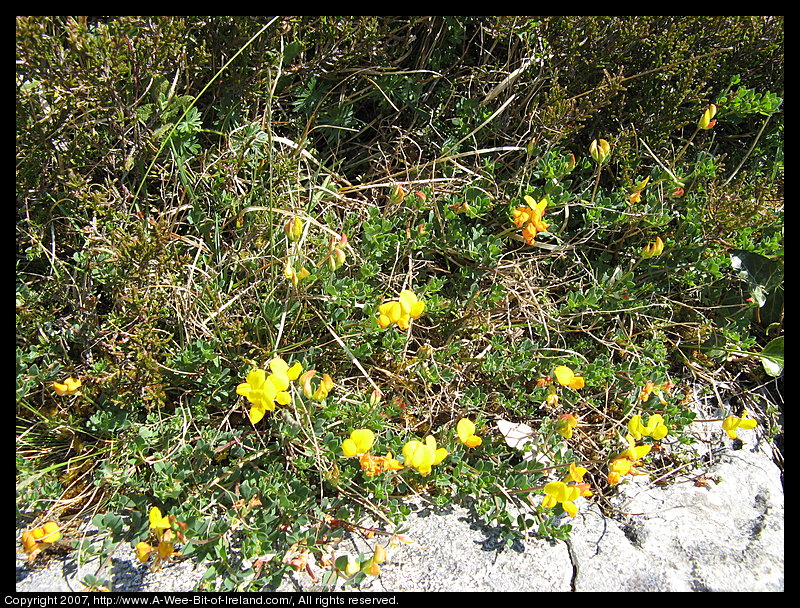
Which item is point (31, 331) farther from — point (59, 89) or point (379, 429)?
point (379, 429)

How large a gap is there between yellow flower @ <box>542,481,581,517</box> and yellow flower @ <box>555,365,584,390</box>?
0.43 m

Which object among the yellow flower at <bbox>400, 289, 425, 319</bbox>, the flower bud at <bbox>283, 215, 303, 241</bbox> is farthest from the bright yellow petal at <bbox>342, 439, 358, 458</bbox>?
the flower bud at <bbox>283, 215, 303, 241</bbox>

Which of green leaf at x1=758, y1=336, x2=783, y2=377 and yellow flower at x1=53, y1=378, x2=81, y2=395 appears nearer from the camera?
yellow flower at x1=53, y1=378, x2=81, y2=395

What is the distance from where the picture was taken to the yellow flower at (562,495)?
6.65 ft

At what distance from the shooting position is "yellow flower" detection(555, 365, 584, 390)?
2320mm

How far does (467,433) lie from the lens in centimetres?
219

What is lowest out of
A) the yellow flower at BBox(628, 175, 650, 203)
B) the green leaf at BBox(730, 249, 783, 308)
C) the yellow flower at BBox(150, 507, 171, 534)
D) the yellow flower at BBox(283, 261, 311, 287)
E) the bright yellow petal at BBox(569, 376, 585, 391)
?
the yellow flower at BBox(150, 507, 171, 534)

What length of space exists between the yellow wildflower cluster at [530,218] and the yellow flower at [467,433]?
0.84 m

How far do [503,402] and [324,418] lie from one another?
0.76 metres

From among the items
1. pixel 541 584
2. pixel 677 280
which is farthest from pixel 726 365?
pixel 541 584

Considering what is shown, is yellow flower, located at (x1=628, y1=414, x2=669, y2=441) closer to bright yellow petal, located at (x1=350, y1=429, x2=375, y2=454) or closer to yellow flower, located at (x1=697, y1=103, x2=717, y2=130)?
bright yellow petal, located at (x1=350, y1=429, x2=375, y2=454)

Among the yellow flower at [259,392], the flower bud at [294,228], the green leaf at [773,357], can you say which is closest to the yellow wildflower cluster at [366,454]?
the yellow flower at [259,392]
